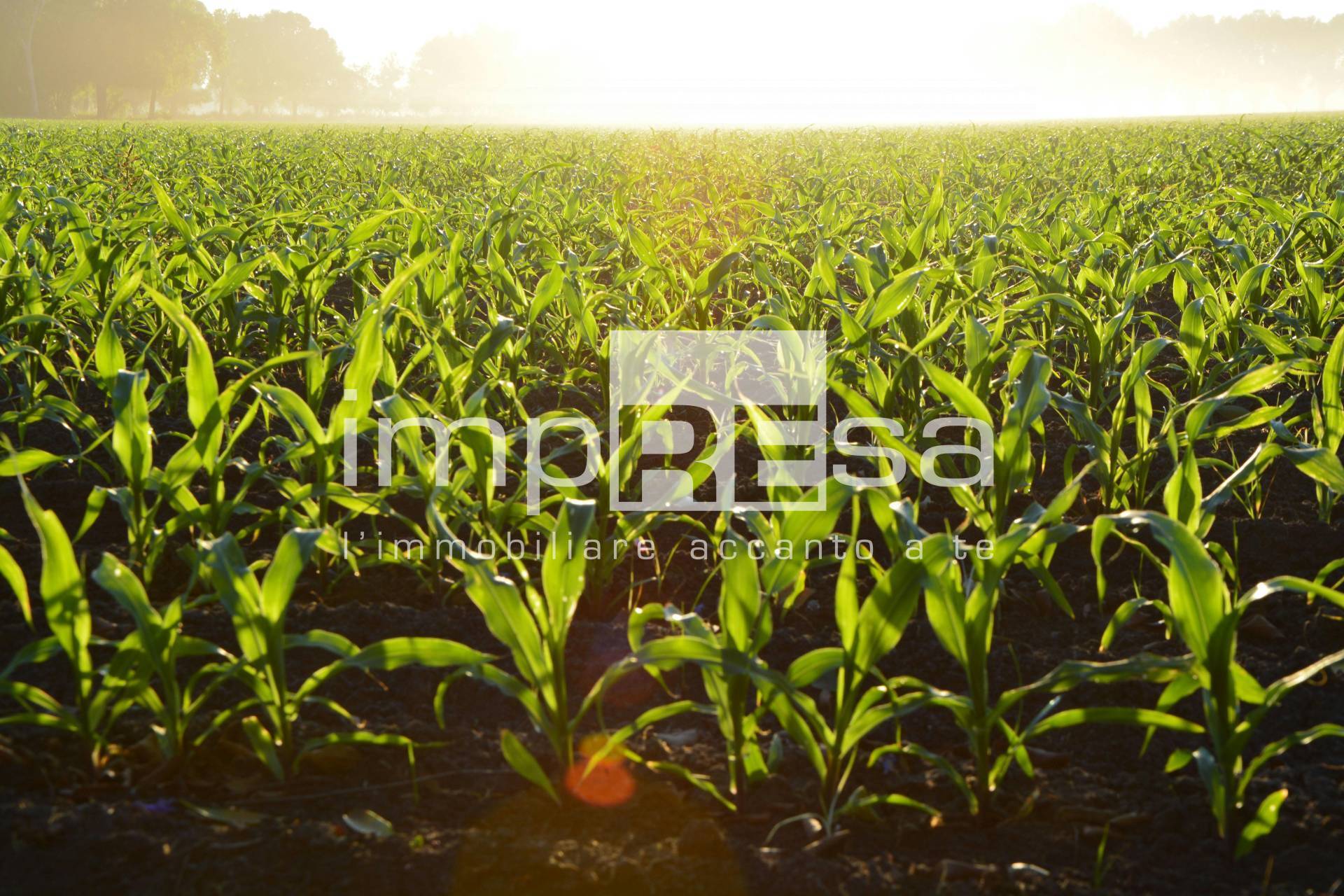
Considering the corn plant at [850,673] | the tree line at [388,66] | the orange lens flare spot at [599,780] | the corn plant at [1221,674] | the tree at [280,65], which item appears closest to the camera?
the corn plant at [1221,674]

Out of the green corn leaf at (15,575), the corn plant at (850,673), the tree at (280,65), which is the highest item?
the tree at (280,65)

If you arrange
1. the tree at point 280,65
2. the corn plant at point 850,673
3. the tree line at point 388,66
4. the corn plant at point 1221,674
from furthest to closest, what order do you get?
1. the tree at point 280,65
2. the tree line at point 388,66
3. the corn plant at point 850,673
4. the corn plant at point 1221,674

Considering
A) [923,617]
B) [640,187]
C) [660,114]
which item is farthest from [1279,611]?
[660,114]

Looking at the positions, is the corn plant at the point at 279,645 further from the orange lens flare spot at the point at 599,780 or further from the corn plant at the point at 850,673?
the corn plant at the point at 850,673

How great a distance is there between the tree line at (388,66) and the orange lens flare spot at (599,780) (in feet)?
175

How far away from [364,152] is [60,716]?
13.5 m

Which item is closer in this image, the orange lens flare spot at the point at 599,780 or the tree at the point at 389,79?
the orange lens flare spot at the point at 599,780

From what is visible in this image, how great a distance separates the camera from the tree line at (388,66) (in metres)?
55.0

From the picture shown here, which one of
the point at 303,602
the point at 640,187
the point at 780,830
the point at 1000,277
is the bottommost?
the point at 780,830

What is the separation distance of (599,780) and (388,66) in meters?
143

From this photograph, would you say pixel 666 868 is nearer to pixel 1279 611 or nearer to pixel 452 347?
pixel 1279 611

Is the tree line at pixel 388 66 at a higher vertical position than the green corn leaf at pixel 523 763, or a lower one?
higher

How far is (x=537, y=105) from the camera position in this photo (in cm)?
13375

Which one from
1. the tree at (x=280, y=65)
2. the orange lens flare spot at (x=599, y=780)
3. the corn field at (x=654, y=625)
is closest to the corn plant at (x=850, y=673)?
the corn field at (x=654, y=625)
